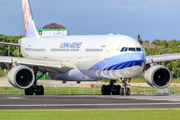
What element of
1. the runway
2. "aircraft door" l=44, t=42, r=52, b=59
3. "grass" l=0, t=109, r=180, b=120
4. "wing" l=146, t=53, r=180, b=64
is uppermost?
"aircraft door" l=44, t=42, r=52, b=59

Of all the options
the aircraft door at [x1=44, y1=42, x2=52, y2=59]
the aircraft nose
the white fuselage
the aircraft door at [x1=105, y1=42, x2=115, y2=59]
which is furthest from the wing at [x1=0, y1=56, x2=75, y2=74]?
the aircraft nose

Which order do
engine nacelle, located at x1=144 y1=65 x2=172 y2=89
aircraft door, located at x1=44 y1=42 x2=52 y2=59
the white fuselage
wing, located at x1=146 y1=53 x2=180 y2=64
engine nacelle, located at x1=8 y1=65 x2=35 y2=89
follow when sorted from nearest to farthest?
the white fuselage
engine nacelle, located at x1=8 y1=65 x2=35 y2=89
engine nacelle, located at x1=144 y1=65 x2=172 y2=89
wing, located at x1=146 y1=53 x2=180 y2=64
aircraft door, located at x1=44 y1=42 x2=52 y2=59

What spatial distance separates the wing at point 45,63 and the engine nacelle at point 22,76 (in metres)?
1.83

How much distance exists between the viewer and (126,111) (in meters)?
20.5

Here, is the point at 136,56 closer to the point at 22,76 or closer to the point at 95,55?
the point at 95,55

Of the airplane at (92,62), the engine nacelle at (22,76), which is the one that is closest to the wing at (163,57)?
the airplane at (92,62)

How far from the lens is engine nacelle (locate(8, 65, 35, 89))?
34.1 m

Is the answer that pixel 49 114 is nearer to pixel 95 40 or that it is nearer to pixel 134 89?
pixel 95 40

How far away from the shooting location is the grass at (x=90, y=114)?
18.0 metres

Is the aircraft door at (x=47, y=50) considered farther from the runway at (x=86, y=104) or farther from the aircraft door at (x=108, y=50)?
the runway at (x=86, y=104)

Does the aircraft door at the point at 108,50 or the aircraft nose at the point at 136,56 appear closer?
the aircraft nose at the point at 136,56

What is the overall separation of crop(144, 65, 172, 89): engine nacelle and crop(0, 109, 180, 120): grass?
1356cm

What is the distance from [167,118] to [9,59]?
2110cm

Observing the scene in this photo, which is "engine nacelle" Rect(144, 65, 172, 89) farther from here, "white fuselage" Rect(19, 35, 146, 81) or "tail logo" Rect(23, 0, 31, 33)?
"tail logo" Rect(23, 0, 31, 33)
